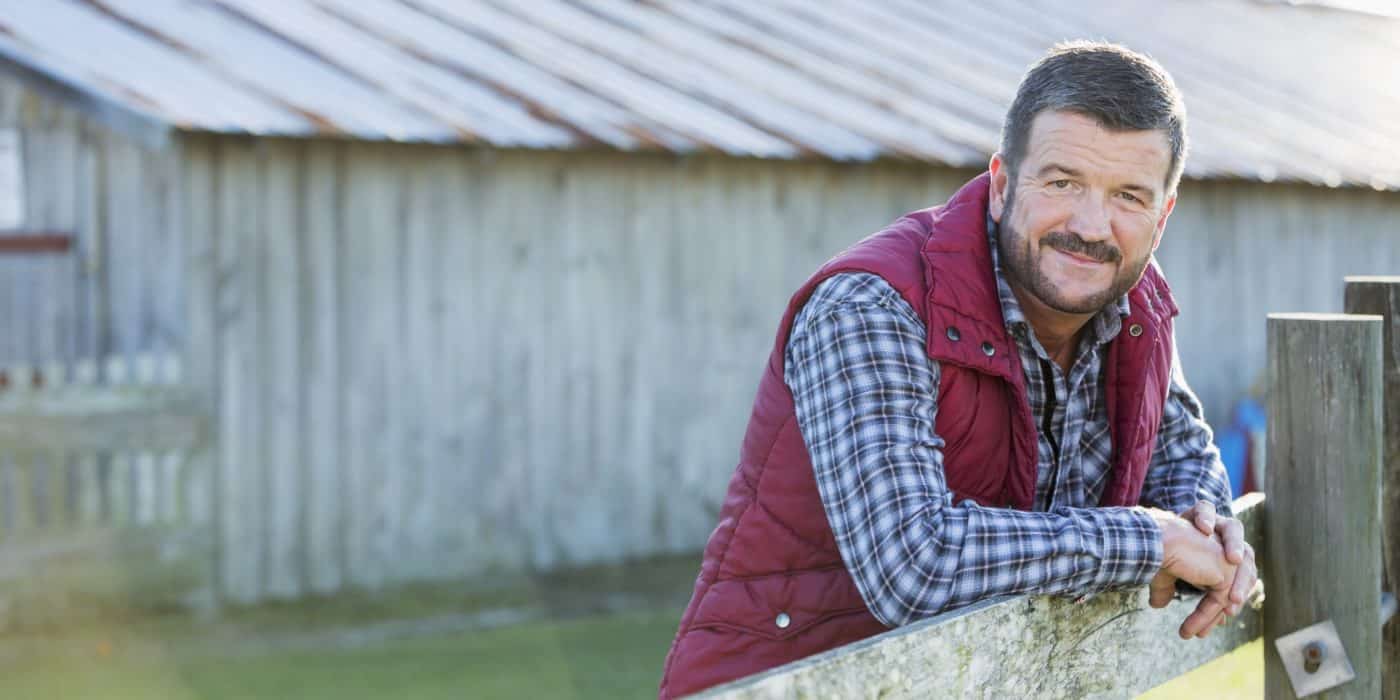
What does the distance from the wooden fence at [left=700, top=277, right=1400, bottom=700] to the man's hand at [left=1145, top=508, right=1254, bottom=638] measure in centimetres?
4

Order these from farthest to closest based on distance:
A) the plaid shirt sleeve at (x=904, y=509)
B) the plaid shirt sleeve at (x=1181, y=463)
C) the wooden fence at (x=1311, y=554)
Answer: the plaid shirt sleeve at (x=1181, y=463)
the wooden fence at (x=1311, y=554)
the plaid shirt sleeve at (x=904, y=509)

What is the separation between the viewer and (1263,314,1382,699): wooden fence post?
2727mm

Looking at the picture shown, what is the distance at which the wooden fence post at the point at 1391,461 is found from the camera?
3.02m

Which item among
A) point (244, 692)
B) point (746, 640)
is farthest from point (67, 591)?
point (746, 640)

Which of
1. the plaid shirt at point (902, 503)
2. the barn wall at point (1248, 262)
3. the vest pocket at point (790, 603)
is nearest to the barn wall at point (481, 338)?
the barn wall at point (1248, 262)

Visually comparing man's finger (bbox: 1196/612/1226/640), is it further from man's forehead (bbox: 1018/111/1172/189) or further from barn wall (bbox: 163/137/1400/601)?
barn wall (bbox: 163/137/1400/601)

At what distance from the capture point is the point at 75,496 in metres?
7.19

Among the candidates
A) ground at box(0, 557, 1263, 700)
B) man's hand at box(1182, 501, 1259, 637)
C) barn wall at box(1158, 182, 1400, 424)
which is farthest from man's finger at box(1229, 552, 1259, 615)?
barn wall at box(1158, 182, 1400, 424)

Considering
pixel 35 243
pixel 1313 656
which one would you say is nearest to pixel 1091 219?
pixel 1313 656

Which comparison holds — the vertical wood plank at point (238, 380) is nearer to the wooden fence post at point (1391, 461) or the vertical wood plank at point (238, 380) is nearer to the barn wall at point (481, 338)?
the barn wall at point (481, 338)

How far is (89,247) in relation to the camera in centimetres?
736

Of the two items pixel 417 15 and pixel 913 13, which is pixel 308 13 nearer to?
pixel 417 15

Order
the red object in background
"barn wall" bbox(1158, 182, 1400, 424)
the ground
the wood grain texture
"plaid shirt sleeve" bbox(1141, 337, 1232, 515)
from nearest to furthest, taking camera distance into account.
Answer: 1. the wood grain texture
2. "plaid shirt sleeve" bbox(1141, 337, 1232, 515)
3. the ground
4. the red object in background
5. "barn wall" bbox(1158, 182, 1400, 424)

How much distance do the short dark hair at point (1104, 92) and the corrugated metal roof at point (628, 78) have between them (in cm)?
506
